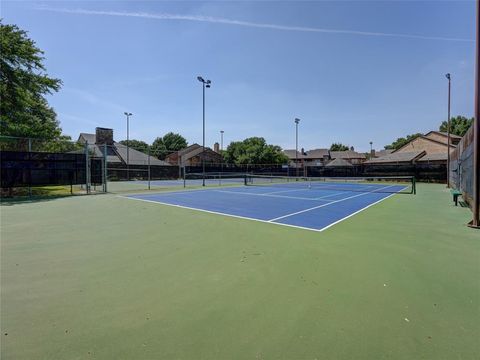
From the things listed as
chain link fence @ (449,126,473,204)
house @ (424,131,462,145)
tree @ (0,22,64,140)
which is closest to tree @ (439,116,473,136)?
house @ (424,131,462,145)

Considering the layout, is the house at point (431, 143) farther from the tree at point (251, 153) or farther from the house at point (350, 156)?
the house at point (350, 156)

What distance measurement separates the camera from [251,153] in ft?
193

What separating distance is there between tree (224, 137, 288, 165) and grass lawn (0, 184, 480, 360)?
2044 inches

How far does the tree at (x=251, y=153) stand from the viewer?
58562mm

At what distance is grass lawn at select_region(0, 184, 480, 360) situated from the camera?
8.28 ft

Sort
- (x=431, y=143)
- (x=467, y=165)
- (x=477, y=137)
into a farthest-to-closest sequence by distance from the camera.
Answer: (x=431, y=143)
(x=467, y=165)
(x=477, y=137)

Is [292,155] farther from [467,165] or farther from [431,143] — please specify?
[467,165]

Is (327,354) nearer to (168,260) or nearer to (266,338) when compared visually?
(266,338)

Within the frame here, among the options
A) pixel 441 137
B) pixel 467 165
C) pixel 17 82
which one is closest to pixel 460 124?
pixel 441 137

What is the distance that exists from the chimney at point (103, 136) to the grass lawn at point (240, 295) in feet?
151

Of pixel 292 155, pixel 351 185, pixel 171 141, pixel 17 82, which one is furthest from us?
pixel 292 155

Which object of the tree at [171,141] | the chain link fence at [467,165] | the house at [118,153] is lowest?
the chain link fence at [467,165]

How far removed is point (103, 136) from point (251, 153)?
28.1 m

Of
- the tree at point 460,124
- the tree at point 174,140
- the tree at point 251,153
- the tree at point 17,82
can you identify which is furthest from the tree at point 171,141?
the tree at point 460,124
